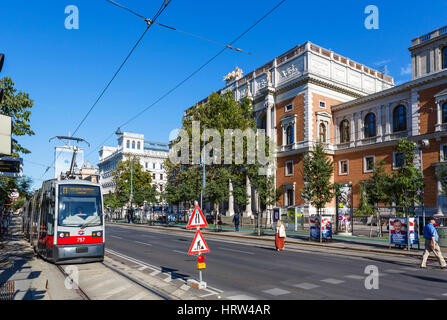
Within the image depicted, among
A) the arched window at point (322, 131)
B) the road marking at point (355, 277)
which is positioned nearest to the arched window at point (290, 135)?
the arched window at point (322, 131)

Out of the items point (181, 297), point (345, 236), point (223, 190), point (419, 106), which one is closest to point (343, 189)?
point (345, 236)

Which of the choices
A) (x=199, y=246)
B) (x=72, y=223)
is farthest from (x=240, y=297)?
(x=72, y=223)

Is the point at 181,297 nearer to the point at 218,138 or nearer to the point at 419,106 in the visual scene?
the point at 218,138

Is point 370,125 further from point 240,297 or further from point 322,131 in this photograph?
point 240,297

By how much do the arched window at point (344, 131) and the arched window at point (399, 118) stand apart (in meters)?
6.50

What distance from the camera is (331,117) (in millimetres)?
47500

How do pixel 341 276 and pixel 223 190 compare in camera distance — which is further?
pixel 223 190

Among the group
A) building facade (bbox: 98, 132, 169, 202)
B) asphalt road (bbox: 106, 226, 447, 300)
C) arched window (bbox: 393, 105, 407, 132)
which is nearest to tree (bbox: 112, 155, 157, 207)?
building facade (bbox: 98, 132, 169, 202)

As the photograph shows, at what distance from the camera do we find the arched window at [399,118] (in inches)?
1566

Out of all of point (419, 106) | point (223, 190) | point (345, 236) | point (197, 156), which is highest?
point (419, 106)

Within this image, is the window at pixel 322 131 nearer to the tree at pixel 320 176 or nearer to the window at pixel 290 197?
the window at pixel 290 197

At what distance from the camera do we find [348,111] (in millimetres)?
45781

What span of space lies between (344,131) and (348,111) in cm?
264

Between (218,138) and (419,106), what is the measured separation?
21.5 m
